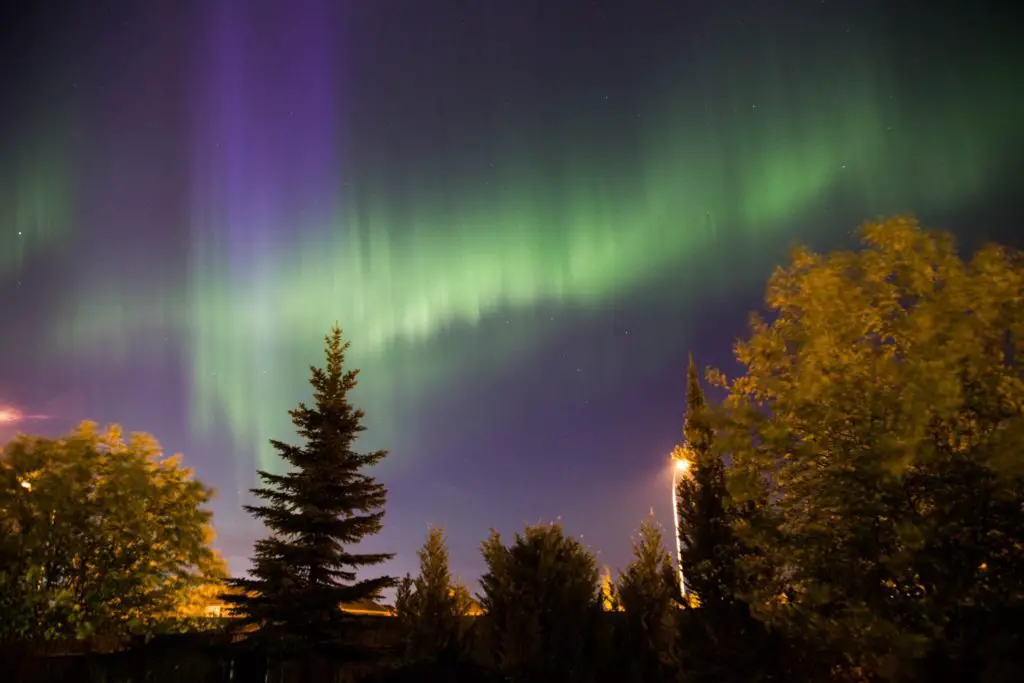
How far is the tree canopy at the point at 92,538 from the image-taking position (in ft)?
78.0

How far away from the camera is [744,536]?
1574 centimetres

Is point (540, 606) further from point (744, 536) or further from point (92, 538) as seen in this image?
point (92, 538)

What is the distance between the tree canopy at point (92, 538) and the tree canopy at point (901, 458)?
21172 millimetres

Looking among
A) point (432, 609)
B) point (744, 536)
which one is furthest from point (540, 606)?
point (744, 536)

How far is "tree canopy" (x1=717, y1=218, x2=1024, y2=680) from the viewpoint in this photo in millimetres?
12445

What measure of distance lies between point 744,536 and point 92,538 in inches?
875

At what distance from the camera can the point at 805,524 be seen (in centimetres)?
1457

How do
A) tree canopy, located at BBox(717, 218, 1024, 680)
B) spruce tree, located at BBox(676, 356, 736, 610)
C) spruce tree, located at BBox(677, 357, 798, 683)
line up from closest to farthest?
tree canopy, located at BBox(717, 218, 1024, 680) < spruce tree, located at BBox(677, 357, 798, 683) < spruce tree, located at BBox(676, 356, 736, 610)

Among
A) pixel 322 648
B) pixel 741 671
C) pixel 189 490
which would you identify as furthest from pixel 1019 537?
pixel 189 490

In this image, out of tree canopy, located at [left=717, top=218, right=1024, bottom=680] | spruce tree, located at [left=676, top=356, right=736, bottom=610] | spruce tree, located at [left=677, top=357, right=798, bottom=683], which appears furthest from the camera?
spruce tree, located at [left=676, top=356, right=736, bottom=610]

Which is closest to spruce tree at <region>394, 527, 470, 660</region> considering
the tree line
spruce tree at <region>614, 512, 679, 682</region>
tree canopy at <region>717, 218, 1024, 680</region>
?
the tree line

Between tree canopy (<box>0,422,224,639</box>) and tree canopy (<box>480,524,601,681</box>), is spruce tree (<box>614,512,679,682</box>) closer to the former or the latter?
tree canopy (<box>480,524,601,681</box>)

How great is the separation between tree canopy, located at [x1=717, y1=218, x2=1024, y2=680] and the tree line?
0.05 m

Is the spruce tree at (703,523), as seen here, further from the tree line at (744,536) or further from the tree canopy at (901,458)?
the tree canopy at (901,458)
